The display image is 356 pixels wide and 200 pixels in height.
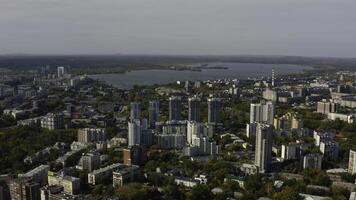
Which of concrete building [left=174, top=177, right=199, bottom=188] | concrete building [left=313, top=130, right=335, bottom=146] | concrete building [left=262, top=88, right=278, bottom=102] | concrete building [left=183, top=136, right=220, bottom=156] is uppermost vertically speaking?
concrete building [left=262, top=88, right=278, bottom=102]

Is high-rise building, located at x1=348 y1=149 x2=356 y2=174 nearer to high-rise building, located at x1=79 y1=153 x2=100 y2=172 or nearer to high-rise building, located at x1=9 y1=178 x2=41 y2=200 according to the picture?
high-rise building, located at x1=79 y1=153 x2=100 y2=172

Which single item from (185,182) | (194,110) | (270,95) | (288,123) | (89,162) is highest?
(194,110)

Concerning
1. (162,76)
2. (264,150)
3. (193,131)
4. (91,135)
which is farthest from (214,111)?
(162,76)

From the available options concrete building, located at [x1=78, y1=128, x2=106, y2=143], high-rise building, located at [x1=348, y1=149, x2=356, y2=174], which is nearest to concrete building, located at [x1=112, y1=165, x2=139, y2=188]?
concrete building, located at [x1=78, y1=128, x2=106, y2=143]

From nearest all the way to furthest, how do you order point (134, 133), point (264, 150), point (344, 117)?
point (264, 150) < point (134, 133) < point (344, 117)


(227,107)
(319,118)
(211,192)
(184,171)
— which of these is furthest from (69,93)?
(211,192)

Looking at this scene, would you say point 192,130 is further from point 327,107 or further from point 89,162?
point 327,107
